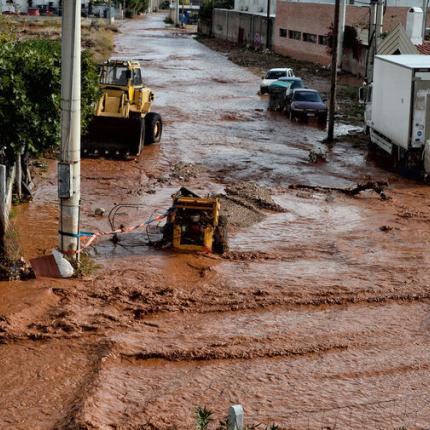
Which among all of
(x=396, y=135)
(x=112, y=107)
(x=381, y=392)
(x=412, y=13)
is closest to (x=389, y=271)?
(x=381, y=392)

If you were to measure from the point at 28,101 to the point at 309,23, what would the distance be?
47.5 meters

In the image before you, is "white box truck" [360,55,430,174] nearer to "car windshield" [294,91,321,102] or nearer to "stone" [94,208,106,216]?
"car windshield" [294,91,321,102]

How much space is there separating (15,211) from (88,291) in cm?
576

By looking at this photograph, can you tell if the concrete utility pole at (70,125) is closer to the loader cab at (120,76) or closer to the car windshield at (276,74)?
the loader cab at (120,76)

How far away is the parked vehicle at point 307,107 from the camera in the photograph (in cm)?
3459

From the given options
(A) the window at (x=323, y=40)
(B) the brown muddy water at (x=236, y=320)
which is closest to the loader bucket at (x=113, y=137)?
(B) the brown muddy water at (x=236, y=320)

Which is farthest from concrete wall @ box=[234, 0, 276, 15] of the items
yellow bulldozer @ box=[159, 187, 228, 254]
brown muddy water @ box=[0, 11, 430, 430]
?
yellow bulldozer @ box=[159, 187, 228, 254]

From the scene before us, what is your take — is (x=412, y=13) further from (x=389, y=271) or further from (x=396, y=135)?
(x=389, y=271)

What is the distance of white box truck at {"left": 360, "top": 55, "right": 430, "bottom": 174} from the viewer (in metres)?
23.6

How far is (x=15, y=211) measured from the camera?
1920 centimetres

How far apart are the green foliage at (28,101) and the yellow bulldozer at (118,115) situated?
22.3ft

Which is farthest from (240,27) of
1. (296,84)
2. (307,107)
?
(307,107)

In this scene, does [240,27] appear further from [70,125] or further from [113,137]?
[70,125]

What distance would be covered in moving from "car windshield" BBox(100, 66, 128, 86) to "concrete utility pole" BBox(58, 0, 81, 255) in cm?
1196
